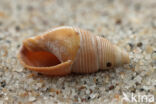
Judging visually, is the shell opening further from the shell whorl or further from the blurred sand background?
the shell whorl

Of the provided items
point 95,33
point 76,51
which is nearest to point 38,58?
point 76,51

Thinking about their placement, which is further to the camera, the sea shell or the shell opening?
the shell opening

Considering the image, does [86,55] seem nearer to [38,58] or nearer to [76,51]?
[76,51]

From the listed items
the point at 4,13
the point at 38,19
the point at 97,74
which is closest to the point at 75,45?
the point at 97,74

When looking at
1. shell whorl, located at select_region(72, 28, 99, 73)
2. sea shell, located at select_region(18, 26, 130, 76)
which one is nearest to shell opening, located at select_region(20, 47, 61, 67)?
sea shell, located at select_region(18, 26, 130, 76)

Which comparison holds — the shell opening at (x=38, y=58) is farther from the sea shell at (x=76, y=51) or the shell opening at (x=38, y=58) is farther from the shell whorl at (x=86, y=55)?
the shell whorl at (x=86, y=55)

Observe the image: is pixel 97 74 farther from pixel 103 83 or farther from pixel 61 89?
pixel 61 89
